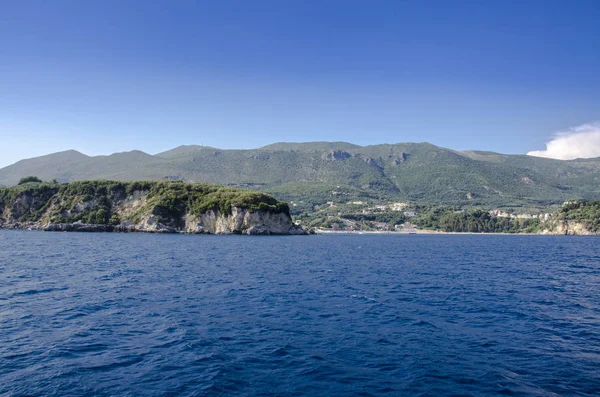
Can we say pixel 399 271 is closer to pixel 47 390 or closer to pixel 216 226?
pixel 47 390

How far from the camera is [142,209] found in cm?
13912

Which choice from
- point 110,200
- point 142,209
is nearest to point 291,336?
point 142,209

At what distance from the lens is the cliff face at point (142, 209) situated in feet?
443

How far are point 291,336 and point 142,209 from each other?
5171 inches

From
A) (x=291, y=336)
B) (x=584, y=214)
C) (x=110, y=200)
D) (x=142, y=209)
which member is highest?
(x=110, y=200)

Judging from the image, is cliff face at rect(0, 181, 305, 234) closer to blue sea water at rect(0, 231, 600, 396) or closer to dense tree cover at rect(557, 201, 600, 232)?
blue sea water at rect(0, 231, 600, 396)

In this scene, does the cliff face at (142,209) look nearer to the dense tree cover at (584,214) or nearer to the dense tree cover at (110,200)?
the dense tree cover at (110,200)

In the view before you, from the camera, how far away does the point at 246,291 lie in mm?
30141

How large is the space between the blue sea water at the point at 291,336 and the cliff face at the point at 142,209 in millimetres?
99567

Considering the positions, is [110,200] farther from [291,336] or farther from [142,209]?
[291,336]

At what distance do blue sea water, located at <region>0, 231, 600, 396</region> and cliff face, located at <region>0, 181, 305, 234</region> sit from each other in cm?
9957

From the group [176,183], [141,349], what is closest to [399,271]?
[141,349]

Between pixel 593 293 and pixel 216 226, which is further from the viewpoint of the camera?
pixel 216 226

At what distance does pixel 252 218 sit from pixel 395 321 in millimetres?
116333
